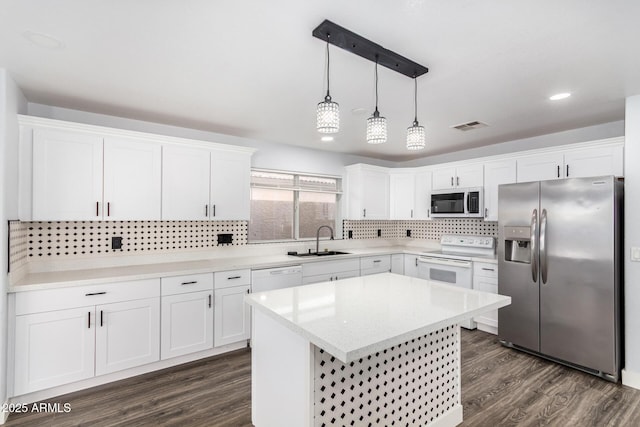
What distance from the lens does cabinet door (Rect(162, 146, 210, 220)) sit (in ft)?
10.7

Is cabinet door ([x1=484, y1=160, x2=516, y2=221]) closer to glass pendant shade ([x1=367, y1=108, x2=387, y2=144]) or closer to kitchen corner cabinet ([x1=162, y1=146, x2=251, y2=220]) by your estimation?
glass pendant shade ([x1=367, y1=108, x2=387, y2=144])

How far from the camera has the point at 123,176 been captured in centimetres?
303

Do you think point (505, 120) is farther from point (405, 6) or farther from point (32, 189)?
point (32, 189)

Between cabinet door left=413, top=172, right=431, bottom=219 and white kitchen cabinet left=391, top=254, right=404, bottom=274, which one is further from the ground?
cabinet door left=413, top=172, right=431, bottom=219

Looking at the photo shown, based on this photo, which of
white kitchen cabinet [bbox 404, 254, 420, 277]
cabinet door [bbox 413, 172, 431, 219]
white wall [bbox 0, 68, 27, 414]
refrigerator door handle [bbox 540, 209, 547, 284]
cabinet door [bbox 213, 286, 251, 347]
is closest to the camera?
white wall [bbox 0, 68, 27, 414]

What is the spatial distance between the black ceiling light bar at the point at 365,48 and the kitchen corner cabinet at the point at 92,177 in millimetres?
2251

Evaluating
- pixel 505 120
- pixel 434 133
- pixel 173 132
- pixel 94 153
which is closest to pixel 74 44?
pixel 94 153

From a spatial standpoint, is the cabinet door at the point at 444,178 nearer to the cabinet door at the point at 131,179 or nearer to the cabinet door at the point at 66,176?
the cabinet door at the point at 131,179

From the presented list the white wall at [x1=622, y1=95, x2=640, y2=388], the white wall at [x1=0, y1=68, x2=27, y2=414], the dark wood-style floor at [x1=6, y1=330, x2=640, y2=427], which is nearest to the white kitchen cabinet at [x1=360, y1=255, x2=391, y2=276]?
the dark wood-style floor at [x1=6, y1=330, x2=640, y2=427]

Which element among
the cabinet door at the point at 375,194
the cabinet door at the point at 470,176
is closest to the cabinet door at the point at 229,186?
the cabinet door at the point at 375,194

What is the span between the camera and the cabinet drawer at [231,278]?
3283 millimetres

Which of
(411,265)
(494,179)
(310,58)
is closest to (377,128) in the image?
(310,58)

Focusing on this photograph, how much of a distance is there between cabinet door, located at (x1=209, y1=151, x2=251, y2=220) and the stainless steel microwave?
8.98ft

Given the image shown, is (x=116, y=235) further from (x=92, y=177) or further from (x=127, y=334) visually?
(x=127, y=334)
